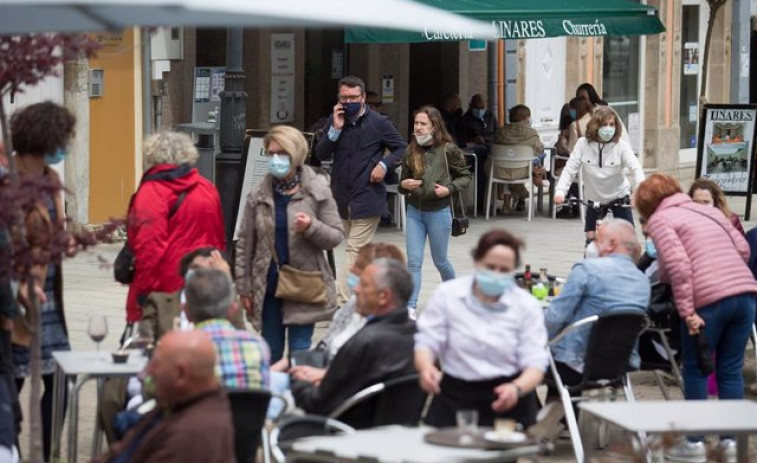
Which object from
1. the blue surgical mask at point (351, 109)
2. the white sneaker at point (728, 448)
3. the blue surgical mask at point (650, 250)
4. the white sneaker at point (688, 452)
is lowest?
the white sneaker at point (688, 452)

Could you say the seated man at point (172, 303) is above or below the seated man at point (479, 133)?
below

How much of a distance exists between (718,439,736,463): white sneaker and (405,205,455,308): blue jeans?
3850 millimetres

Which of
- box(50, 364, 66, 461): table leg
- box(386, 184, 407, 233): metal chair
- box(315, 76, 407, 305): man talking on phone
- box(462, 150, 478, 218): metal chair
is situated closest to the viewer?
box(50, 364, 66, 461): table leg

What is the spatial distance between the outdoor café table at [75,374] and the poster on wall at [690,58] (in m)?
22.7

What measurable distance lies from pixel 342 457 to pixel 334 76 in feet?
53.6

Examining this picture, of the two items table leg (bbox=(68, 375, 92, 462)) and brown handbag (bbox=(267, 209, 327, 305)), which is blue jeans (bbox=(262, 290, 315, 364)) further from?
table leg (bbox=(68, 375, 92, 462))

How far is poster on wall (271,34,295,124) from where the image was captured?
21.0m

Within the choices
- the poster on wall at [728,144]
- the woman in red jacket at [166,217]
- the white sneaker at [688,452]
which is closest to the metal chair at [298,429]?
the woman in red jacket at [166,217]

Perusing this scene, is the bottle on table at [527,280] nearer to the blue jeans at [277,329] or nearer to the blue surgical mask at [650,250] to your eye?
the blue surgical mask at [650,250]

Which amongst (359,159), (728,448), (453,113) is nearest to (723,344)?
(728,448)

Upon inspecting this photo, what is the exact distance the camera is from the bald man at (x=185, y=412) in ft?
18.5

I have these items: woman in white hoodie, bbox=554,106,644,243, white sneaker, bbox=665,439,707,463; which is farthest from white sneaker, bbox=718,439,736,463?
woman in white hoodie, bbox=554,106,644,243

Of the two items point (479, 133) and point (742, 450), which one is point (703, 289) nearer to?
point (742, 450)

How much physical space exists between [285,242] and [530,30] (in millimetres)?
8673
